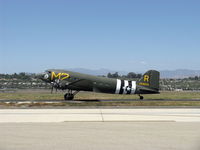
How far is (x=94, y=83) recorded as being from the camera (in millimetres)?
36406

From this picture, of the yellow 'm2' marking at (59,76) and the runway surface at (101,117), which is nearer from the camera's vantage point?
the runway surface at (101,117)

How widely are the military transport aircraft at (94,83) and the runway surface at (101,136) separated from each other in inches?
796

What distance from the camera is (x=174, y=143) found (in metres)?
10.8

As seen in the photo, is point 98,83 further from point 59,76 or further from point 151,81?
point 151,81

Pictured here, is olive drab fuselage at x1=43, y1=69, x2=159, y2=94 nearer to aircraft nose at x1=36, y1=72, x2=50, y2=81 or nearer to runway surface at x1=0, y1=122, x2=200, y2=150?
aircraft nose at x1=36, y1=72, x2=50, y2=81

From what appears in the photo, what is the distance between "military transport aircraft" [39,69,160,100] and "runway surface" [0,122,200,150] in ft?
66.3

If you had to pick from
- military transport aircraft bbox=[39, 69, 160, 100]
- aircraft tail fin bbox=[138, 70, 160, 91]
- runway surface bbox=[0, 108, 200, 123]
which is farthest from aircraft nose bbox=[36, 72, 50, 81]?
runway surface bbox=[0, 108, 200, 123]

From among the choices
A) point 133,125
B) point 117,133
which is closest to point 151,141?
point 117,133

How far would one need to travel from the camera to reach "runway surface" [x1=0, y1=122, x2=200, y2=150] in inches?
405

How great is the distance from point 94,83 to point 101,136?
24400mm

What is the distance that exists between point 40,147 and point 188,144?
5.96 meters

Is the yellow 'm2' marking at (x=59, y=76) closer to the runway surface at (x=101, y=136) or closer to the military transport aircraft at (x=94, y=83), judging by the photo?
the military transport aircraft at (x=94, y=83)

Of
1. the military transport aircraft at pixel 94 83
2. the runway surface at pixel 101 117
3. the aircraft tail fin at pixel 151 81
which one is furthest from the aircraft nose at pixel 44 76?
the runway surface at pixel 101 117

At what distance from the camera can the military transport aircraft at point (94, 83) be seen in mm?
35531
